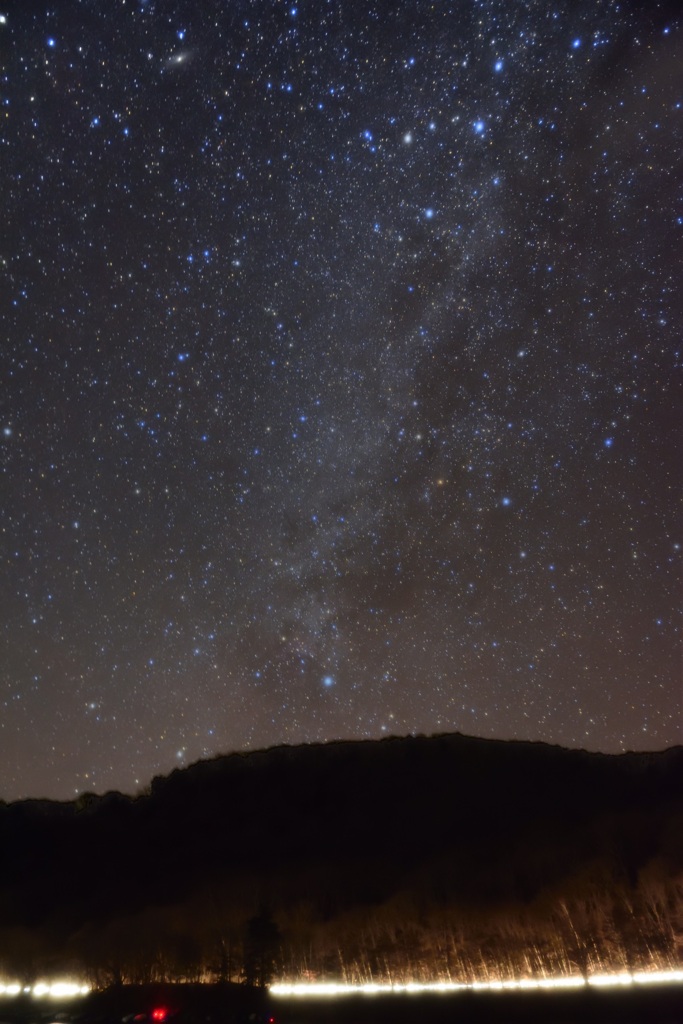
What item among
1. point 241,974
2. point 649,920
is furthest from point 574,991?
point 241,974

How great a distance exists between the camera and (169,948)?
70.0 feet

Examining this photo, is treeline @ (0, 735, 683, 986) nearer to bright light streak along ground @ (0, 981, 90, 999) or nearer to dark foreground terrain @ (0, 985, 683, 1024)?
bright light streak along ground @ (0, 981, 90, 999)

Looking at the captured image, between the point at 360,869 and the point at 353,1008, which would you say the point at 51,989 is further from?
the point at 360,869

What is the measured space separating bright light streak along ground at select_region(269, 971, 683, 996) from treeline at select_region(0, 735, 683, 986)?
2.01ft

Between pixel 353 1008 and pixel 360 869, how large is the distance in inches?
359

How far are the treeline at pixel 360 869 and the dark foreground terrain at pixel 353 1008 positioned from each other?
159cm

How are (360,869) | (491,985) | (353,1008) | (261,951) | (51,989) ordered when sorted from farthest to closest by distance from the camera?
(360,869), (51,989), (261,951), (491,985), (353,1008)

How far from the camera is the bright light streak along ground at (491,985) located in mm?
16750

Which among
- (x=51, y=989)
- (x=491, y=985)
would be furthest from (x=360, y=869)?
(x=51, y=989)

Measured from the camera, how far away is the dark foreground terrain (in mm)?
15055

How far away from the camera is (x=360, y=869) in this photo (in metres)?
25.5

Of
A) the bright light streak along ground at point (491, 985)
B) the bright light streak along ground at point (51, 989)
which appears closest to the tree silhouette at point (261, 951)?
the bright light streak along ground at point (491, 985)

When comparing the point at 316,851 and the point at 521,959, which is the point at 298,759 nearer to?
the point at 316,851

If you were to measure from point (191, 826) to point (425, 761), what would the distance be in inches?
458
